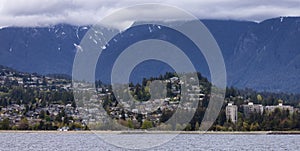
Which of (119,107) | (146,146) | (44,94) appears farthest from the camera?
(44,94)

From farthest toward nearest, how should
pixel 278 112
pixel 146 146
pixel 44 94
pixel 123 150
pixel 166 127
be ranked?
pixel 44 94 → pixel 278 112 → pixel 166 127 → pixel 146 146 → pixel 123 150

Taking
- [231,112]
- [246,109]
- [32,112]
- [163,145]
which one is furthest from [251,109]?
[163,145]

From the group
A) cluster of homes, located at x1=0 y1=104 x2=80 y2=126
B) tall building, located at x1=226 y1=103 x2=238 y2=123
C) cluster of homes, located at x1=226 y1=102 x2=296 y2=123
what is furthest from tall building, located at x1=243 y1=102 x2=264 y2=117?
cluster of homes, located at x1=0 y1=104 x2=80 y2=126

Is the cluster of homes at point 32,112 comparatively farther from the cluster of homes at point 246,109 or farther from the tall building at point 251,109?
the tall building at point 251,109

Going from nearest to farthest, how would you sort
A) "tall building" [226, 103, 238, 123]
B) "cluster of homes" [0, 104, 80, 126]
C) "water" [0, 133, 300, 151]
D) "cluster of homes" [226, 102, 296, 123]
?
1. "water" [0, 133, 300, 151]
2. "tall building" [226, 103, 238, 123]
3. "cluster of homes" [226, 102, 296, 123]
4. "cluster of homes" [0, 104, 80, 126]

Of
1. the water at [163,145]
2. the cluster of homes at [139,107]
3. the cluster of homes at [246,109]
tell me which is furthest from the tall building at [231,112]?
the water at [163,145]

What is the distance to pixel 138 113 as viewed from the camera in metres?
120

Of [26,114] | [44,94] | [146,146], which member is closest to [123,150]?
[146,146]

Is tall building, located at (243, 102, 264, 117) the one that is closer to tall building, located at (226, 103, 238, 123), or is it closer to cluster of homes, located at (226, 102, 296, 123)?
cluster of homes, located at (226, 102, 296, 123)

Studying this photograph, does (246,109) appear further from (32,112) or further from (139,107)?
(32,112)

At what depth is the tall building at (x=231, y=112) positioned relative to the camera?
132 metres

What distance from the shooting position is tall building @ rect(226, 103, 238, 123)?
132312 mm

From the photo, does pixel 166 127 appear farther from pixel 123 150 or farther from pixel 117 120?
pixel 123 150

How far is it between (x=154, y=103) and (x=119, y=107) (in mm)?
8484
